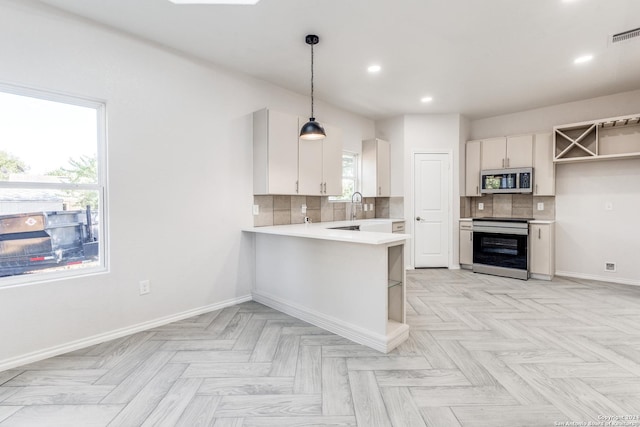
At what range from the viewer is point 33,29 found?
2.25 metres

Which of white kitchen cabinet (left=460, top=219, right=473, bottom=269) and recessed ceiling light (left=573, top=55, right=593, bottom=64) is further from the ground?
recessed ceiling light (left=573, top=55, right=593, bottom=64)

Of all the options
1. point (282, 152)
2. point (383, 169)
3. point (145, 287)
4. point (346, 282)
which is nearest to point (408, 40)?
point (282, 152)

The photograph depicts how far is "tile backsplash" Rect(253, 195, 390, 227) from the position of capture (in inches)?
152

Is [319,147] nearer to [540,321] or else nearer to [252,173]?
[252,173]

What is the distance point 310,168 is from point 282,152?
48 cm

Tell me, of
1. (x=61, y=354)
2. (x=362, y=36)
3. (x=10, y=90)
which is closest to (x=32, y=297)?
(x=61, y=354)

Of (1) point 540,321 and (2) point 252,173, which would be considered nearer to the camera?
(1) point 540,321

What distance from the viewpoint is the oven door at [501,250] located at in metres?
4.57

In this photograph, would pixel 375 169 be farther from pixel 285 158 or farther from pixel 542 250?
pixel 542 250

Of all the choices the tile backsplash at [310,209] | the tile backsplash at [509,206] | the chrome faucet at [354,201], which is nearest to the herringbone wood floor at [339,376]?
the tile backsplash at [310,209]

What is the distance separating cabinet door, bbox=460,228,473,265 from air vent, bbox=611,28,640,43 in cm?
301

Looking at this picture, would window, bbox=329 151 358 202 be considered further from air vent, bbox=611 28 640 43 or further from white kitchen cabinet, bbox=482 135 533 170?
air vent, bbox=611 28 640 43

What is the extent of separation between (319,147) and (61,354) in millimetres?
3256

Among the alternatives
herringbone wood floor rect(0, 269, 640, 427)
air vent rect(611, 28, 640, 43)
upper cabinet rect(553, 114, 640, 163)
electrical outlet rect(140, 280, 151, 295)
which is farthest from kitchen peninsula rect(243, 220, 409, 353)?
upper cabinet rect(553, 114, 640, 163)
